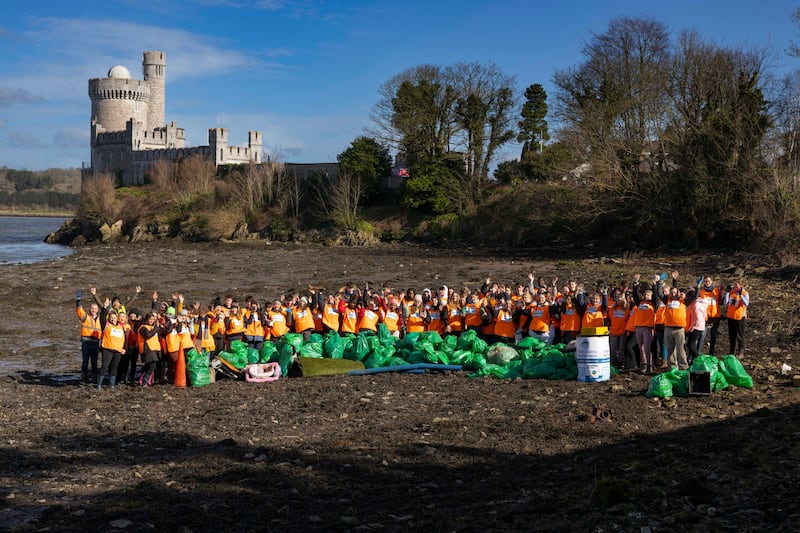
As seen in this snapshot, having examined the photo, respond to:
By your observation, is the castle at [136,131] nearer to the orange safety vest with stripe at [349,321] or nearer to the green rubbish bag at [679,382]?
the orange safety vest with stripe at [349,321]

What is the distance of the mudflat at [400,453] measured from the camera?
27.6ft

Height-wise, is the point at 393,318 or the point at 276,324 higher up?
the point at 393,318

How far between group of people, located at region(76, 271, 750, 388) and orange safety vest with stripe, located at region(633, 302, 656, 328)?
0.02m

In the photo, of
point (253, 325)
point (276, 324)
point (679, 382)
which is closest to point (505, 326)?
point (276, 324)

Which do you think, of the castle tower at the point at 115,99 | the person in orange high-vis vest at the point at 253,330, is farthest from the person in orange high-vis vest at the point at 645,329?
the castle tower at the point at 115,99

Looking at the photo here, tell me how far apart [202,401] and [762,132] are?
1060 inches

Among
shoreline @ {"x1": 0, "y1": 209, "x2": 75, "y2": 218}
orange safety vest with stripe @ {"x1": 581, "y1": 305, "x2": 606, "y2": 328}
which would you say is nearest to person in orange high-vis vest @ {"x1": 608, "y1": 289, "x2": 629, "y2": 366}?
orange safety vest with stripe @ {"x1": 581, "y1": 305, "x2": 606, "y2": 328}

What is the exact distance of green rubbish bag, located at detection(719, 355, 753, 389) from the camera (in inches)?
567

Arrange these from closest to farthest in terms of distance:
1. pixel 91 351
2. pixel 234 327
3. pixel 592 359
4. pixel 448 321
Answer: pixel 592 359 < pixel 91 351 < pixel 234 327 < pixel 448 321

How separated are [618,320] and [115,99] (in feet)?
309

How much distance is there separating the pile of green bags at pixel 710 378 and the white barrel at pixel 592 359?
1.07 m

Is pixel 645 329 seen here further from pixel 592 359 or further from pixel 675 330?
pixel 592 359

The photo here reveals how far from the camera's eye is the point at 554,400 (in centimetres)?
1405

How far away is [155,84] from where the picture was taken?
10369 centimetres
